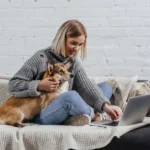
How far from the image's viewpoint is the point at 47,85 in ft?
6.52

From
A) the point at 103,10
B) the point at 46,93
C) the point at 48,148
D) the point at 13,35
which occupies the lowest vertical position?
the point at 48,148

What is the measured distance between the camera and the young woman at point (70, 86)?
77.0 inches

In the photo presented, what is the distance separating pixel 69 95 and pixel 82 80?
0.27 m

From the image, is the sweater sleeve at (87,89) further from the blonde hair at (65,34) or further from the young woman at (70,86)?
the blonde hair at (65,34)

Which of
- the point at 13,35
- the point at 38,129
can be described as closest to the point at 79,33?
the point at 38,129

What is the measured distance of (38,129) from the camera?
1.78 m

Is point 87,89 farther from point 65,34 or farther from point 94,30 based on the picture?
point 94,30

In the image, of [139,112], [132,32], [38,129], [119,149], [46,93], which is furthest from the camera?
[132,32]

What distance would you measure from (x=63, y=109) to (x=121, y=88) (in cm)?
56

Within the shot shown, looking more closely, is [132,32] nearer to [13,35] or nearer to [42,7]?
[42,7]

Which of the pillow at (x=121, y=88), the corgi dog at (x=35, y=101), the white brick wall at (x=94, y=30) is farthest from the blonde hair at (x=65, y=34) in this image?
the white brick wall at (x=94, y=30)

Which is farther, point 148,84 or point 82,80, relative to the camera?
point 148,84

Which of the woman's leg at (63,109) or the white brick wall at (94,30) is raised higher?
the white brick wall at (94,30)

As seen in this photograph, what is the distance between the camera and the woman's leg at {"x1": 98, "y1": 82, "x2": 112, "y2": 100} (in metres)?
2.36
